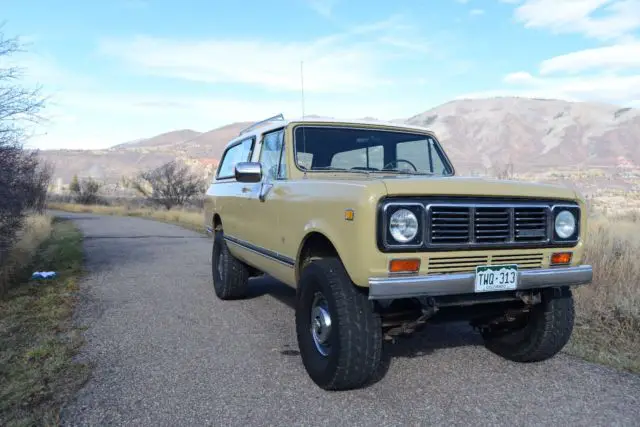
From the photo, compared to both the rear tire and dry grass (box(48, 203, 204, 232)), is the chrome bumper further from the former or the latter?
dry grass (box(48, 203, 204, 232))

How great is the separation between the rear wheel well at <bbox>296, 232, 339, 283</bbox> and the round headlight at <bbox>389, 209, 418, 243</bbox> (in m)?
0.63

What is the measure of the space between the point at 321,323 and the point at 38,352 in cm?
244

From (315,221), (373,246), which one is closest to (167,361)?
(315,221)

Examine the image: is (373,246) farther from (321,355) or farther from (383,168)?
(383,168)

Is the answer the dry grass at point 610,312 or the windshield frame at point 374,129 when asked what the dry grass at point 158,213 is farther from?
the dry grass at point 610,312

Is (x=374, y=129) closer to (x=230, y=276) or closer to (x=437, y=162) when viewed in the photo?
(x=437, y=162)

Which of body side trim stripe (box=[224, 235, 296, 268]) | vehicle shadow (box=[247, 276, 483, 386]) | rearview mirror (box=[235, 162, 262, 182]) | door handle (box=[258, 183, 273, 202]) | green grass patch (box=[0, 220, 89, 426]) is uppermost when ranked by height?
rearview mirror (box=[235, 162, 262, 182])

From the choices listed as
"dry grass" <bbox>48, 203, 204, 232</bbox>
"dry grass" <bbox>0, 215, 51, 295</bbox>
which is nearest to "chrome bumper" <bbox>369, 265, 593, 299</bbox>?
"dry grass" <bbox>0, 215, 51, 295</bbox>

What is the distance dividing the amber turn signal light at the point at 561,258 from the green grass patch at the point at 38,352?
11.1 feet

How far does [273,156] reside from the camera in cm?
528

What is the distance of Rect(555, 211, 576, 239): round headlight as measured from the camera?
12.6 feet

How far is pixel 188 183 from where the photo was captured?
3441cm

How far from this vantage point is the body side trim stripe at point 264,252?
448 cm

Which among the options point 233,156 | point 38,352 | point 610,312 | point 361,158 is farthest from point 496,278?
point 233,156
